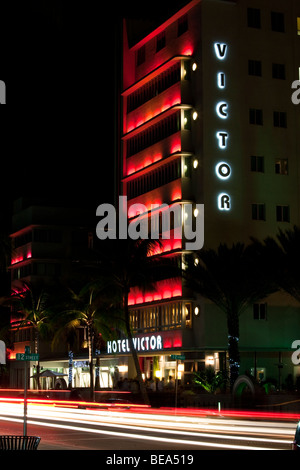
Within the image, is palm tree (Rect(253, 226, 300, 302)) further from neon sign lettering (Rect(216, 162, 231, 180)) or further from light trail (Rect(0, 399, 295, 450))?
light trail (Rect(0, 399, 295, 450))

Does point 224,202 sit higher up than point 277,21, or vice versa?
point 277,21

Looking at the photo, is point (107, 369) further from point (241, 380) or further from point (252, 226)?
point (241, 380)

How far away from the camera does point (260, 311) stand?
218ft

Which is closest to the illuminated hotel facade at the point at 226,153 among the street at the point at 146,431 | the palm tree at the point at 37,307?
A: the palm tree at the point at 37,307

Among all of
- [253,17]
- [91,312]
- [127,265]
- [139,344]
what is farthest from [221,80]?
[139,344]

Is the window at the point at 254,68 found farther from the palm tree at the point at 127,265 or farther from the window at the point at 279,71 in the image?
the palm tree at the point at 127,265

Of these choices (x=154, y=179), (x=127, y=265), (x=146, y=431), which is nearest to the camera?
(x=146, y=431)

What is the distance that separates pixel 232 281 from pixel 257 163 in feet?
53.7

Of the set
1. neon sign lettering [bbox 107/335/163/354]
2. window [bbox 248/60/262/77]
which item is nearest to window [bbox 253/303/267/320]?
neon sign lettering [bbox 107/335/163/354]

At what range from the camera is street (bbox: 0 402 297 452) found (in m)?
23.2

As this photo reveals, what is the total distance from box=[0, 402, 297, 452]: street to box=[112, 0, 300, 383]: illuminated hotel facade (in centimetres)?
2686

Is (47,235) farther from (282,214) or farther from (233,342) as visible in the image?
(233,342)

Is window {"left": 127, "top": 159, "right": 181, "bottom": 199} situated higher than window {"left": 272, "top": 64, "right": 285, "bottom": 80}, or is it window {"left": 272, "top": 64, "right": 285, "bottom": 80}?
window {"left": 272, "top": 64, "right": 285, "bottom": 80}

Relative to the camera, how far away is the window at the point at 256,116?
68625mm
